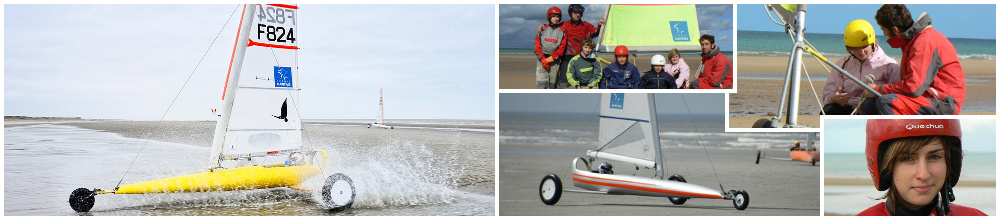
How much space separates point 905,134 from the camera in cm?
407

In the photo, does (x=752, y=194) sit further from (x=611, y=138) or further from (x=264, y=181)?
(x=264, y=181)

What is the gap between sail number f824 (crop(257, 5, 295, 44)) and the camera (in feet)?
25.6

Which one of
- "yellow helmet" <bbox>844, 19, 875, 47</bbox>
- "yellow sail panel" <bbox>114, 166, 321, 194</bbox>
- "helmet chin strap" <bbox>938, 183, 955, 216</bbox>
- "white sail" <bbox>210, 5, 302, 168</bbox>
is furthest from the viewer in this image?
"white sail" <bbox>210, 5, 302, 168</bbox>

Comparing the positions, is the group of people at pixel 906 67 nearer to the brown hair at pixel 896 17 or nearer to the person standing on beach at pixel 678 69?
the brown hair at pixel 896 17

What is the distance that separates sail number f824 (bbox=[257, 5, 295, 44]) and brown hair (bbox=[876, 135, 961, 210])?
18.9 ft

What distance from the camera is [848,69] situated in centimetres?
461

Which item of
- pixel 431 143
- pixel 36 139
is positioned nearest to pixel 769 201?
pixel 431 143

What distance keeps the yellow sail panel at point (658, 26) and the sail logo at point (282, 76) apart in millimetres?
3663

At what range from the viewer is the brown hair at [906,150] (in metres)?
4.06

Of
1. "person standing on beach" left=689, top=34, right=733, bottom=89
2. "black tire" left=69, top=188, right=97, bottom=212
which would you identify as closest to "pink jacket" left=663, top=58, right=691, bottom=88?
"person standing on beach" left=689, top=34, right=733, bottom=89

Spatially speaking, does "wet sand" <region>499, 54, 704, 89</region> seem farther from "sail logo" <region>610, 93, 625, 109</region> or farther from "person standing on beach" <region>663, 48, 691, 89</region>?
"person standing on beach" <region>663, 48, 691, 89</region>

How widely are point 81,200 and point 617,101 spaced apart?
4976 millimetres

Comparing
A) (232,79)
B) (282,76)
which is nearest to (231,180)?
(232,79)

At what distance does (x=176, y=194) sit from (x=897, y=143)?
20.2ft
